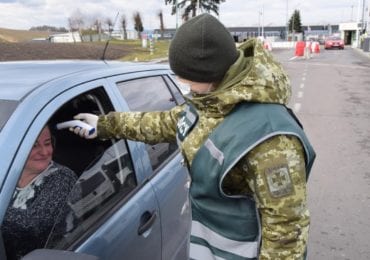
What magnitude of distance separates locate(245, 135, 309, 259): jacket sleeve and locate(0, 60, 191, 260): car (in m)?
0.55

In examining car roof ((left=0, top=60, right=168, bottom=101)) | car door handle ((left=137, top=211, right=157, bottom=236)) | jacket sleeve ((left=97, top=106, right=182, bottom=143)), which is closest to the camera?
car roof ((left=0, top=60, right=168, bottom=101))

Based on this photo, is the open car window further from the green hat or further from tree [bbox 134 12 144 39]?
tree [bbox 134 12 144 39]

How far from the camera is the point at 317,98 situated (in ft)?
41.5

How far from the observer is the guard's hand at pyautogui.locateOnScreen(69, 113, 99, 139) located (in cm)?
221

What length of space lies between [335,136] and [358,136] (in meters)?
0.39

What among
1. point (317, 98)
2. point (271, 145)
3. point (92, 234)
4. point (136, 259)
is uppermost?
point (271, 145)

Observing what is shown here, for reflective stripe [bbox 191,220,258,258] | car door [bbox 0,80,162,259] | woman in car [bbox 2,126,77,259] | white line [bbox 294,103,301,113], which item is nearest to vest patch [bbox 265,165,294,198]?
reflective stripe [bbox 191,220,258,258]

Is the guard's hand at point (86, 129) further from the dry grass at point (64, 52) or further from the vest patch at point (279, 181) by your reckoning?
the dry grass at point (64, 52)

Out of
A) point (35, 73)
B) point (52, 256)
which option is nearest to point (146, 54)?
point (35, 73)

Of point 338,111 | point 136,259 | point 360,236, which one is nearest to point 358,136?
point 338,111

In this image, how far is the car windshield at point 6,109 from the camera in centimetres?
173

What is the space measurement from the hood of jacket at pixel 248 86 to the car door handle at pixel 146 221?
686 millimetres

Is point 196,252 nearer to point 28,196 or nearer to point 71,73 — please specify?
point 28,196

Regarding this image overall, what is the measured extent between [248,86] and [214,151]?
0.26 metres
